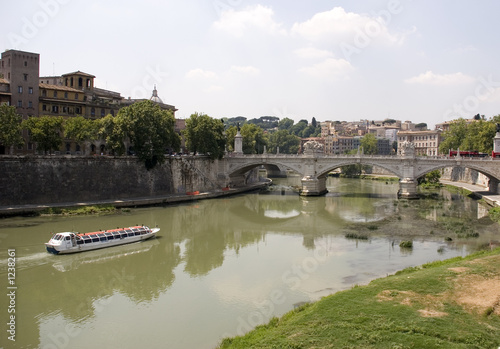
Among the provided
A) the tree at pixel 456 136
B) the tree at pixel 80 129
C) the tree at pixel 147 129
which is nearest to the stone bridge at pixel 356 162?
the tree at pixel 147 129

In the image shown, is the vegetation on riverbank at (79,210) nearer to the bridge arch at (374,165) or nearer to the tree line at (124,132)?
the tree line at (124,132)

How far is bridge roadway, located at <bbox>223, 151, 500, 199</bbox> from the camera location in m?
47.5

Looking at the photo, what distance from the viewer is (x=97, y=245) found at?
24.9m

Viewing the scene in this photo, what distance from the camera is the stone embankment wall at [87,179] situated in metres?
34.9

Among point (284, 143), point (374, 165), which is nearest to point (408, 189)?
point (374, 165)

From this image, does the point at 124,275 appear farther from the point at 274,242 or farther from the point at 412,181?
the point at 412,181

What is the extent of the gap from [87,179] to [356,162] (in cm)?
2852

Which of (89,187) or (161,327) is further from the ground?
(89,187)

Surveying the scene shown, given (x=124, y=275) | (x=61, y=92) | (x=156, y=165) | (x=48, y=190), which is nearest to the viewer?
(x=124, y=275)

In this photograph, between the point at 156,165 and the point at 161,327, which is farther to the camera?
A: the point at 156,165

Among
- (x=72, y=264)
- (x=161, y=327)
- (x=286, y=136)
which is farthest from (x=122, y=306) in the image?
A: (x=286, y=136)

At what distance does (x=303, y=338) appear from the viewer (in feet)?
39.2

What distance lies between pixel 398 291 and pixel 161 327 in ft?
26.4

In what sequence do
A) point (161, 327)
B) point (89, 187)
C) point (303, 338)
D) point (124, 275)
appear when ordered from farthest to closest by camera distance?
point (89, 187) → point (124, 275) → point (161, 327) → point (303, 338)
